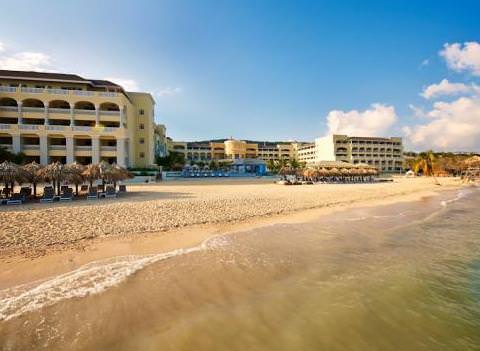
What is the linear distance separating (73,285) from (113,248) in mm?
2279

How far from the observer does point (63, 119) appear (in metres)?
32.8

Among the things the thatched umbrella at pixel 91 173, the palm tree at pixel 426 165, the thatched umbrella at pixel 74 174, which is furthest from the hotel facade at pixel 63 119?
the palm tree at pixel 426 165

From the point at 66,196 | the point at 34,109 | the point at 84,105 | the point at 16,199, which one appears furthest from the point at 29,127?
the point at 66,196

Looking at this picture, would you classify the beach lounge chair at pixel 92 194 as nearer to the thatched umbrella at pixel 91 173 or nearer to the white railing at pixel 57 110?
the thatched umbrella at pixel 91 173

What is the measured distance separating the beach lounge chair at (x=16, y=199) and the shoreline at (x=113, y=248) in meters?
9.60

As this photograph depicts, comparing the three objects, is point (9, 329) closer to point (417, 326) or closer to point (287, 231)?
point (417, 326)

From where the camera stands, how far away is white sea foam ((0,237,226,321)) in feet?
15.7

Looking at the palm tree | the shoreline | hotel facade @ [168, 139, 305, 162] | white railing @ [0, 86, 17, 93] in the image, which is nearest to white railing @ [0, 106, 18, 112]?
white railing @ [0, 86, 17, 93]

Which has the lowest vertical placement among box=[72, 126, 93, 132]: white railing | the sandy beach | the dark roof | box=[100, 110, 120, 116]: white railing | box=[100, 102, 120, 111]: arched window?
the sandy beach

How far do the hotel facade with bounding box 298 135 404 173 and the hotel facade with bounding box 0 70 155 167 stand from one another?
65.4 m

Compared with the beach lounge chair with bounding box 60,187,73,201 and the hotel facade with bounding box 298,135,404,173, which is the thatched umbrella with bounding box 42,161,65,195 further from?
the hotel facade with bounding box 298,135,404,173

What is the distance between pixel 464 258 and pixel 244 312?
6.69m

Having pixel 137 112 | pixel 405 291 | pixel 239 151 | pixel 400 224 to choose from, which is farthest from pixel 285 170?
pixel 239 151

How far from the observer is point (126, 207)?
43.5 feet
